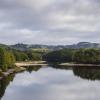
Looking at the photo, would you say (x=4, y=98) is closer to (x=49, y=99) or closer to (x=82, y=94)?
(x=49, y=99)

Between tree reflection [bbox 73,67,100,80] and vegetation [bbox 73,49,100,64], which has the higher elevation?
vegetation [bbox 73,49,100,64]

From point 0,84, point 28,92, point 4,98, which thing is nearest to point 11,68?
point 0,84

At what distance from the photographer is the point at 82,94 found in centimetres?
7062

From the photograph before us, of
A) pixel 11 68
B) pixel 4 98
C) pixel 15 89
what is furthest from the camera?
pixel 11 68

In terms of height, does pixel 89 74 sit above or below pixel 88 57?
below

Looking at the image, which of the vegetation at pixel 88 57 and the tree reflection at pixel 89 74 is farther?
the vegetation at pixel 88 57

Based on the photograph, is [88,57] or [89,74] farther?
[88,57]

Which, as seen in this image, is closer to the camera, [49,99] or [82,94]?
[49,99]

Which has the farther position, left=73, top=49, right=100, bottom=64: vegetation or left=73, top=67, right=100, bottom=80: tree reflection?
left=73, top=49, right=100, bottom=64: vegetation

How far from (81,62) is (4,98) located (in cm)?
11881

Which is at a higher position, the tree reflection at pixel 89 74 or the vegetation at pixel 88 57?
the vegetation at pixel 88 57

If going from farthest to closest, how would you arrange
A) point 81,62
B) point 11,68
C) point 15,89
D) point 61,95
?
point 81,62, point 11,68, point 15,89, point 61,95

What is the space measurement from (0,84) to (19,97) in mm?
17573

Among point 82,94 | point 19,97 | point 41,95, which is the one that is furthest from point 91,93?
point 19,97
